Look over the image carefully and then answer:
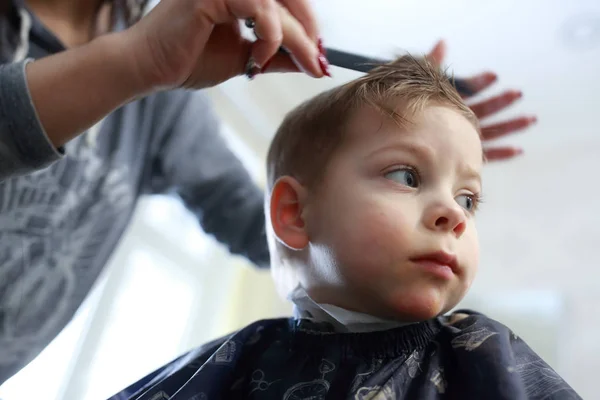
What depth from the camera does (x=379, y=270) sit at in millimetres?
456

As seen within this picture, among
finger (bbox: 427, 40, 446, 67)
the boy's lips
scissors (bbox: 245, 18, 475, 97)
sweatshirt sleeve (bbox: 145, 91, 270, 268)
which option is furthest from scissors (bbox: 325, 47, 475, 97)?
sweatshirt sleeve (bbox: 145, 91, 270, 268)

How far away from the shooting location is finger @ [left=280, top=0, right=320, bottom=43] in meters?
0.47

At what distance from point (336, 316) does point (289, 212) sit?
12 cm

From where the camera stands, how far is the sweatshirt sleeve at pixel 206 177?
30.8 inches

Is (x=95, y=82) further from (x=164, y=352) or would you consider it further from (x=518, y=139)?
(x=518, y=139)

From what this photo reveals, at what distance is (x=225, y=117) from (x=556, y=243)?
3.79 ft

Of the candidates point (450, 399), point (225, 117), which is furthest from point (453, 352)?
point (225, 117)

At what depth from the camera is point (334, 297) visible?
51cm

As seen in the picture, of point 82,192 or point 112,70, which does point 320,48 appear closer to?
point 112,70

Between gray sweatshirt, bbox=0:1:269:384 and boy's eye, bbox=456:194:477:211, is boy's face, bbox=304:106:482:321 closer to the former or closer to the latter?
boy's eye, bbox=456:194:477:211

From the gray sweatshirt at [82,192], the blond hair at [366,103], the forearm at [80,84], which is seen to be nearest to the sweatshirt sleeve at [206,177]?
the gray sweatshirt at [82,192]

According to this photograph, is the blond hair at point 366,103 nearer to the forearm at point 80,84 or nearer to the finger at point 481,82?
the finger at point 481,82

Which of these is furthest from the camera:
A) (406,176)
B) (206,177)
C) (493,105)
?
(206,177)

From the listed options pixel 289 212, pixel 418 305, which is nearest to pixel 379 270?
pixel 418 305
